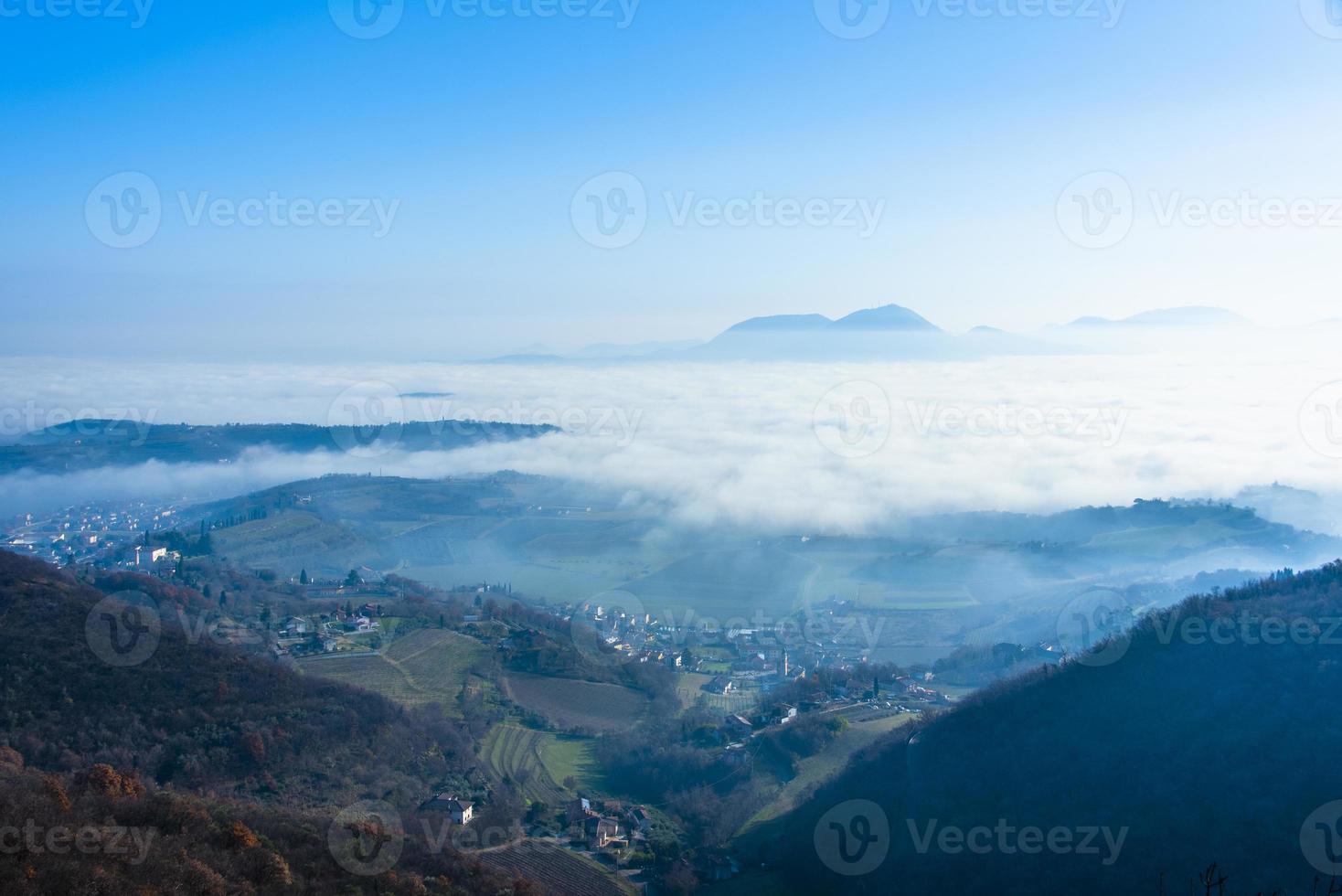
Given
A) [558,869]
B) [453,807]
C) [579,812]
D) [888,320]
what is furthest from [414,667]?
[888,320]

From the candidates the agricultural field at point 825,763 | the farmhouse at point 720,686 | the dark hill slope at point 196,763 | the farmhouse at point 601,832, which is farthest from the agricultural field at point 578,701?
the farmhouse at point 601,832

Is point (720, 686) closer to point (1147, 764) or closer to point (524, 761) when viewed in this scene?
point (524, 761)

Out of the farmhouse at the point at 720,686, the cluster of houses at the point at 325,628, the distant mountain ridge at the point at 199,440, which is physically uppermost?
the distant mountain ridge at the point at 199,440

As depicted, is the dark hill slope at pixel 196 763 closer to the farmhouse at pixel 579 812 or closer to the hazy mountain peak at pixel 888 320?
the farmhouse at pixel 579 812

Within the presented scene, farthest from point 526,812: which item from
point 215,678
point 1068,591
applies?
point 1068,591

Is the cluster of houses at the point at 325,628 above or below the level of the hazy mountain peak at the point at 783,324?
below

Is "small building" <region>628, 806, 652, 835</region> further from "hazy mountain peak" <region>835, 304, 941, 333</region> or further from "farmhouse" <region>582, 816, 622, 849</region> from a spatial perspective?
"hazy mountain peak" <region>835, 304, 941, 333</region>

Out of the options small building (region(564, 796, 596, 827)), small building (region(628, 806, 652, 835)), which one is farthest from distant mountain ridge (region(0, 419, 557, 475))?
small building (region(628, 806, 652, 835))
